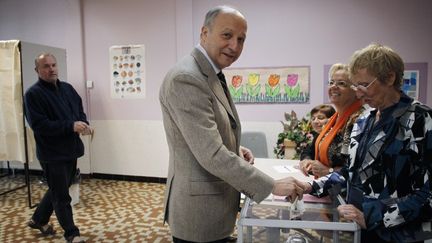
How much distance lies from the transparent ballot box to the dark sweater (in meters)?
1.93

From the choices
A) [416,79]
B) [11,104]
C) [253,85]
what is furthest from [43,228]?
[416,79]

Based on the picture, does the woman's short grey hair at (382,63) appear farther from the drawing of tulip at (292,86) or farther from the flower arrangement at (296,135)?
the drawing of tulip at (292,86)

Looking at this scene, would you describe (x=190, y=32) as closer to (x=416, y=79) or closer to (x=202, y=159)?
(x=416, y=79)

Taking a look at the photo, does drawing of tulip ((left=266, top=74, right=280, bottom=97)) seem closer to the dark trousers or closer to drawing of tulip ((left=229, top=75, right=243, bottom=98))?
drawing of tulip ((left=229, top=75, right=243, bottom=98))

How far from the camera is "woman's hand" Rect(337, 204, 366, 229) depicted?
1.13m

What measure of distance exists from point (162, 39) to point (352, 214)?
150 inches

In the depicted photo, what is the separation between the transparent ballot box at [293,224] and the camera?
1.12 meters

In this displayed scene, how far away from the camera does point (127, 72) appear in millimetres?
4668

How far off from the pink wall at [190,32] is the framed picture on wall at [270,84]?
0.29 feet

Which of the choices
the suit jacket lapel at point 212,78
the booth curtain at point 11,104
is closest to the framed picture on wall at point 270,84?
the booth curtain at point 11,104

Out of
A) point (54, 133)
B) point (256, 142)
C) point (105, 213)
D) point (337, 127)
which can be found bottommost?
point (105, 213)

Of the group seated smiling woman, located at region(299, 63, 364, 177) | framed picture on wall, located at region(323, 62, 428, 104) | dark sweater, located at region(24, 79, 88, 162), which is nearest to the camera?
seated smiling woman, located at region(299, 63, 364, 177)

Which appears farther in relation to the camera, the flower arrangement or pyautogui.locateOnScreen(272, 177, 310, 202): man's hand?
the flower arrangement

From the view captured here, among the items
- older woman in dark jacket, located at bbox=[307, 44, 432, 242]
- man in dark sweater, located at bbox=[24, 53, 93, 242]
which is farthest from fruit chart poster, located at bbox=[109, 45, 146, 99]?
older woman in dark jacket, located at bbox=[307, 44, 432, 242]
